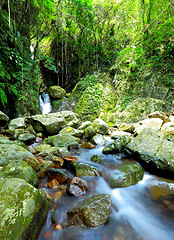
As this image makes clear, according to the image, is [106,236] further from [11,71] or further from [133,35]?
[133,35]

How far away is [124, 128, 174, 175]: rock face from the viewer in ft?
8.91

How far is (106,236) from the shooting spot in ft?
4.94

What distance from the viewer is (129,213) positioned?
78.0 inches

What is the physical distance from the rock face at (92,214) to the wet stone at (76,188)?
0.49 metres

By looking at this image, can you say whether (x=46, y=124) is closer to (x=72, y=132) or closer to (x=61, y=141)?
(x=72, y=132)

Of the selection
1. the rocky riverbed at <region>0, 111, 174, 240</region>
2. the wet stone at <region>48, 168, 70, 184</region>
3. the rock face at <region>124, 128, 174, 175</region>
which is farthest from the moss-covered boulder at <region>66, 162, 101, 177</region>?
the rock face at <region>124, 128, 174, 175</region>

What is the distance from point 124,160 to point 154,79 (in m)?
6.05

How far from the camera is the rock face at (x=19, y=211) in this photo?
1.07 meters

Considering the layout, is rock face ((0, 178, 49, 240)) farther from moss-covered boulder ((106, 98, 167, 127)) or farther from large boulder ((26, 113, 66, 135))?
moss-covered boulder ((106, 98, 167, 127))

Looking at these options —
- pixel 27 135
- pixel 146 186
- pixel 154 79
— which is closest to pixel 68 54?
pixel 154 79

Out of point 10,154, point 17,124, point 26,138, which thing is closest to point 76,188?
point 10,154

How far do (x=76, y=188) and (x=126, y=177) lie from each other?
1.06 meters

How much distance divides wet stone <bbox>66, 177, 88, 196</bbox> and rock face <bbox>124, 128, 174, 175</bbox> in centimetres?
164

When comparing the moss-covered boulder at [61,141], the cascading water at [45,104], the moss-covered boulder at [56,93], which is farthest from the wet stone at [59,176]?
the moss-covered boulder at [56,93]
